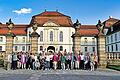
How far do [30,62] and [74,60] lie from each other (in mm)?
3333

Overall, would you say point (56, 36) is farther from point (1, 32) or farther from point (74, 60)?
point (74, 60)

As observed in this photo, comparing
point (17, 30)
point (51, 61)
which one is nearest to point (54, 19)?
point (17, 30)

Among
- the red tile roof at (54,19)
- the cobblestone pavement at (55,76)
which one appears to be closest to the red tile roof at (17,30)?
the red tile roof at (54,19)

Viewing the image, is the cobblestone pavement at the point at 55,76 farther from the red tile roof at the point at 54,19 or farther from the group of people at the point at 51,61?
the red tile roof at the point at 54,19

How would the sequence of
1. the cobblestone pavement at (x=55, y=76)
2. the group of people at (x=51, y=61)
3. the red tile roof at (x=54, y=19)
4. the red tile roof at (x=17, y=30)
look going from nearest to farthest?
the cobblestone pavement at (x=55, y=76)
the group of people at (x=51, y=61)
the red tile roof at (x=54, y=19)
the red tile roof at (x=17, y=30)

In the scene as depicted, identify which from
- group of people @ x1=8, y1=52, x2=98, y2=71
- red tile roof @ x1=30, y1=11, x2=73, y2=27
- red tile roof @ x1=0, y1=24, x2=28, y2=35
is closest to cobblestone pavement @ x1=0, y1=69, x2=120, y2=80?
group of people @ x1=8, y1=52, x2=98, y2=71

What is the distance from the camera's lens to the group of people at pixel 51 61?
20094 millimetres

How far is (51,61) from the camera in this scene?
20625 millimetres

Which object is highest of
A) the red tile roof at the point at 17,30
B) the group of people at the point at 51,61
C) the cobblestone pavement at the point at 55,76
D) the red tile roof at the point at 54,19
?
the red tile roof at the point at 54,19

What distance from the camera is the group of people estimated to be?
65.9ft

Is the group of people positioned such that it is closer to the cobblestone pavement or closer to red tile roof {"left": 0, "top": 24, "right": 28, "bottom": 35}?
the cobblestone pavement

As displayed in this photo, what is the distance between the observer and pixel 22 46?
70.9m

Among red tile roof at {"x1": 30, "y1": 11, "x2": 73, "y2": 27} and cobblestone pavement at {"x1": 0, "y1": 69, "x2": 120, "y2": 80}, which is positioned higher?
red tile roof at {"x1": 30, "y1": 11, "x2": 73, "y2": 27}

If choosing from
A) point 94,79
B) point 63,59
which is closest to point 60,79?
point 94,79
